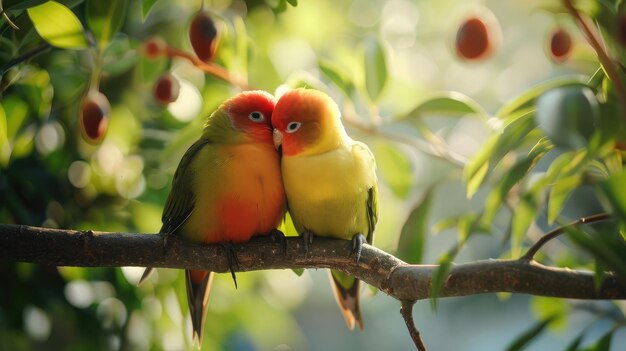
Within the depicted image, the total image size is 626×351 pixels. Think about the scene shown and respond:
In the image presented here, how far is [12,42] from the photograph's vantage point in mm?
1102

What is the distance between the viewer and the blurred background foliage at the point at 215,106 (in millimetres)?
883

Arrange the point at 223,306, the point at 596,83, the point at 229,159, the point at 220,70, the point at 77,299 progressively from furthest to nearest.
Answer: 1. the point at 223,306
2. the point at 77,299
3. the point at 220,70
4. the point at 229,159
5. the point at 596,83

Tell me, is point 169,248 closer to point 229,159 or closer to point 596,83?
point 229,159

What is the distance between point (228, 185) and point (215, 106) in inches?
14.3

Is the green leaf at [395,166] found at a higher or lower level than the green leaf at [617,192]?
lower

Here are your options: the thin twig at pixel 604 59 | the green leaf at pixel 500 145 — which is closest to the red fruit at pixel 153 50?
the green leaf at pixel 500 145

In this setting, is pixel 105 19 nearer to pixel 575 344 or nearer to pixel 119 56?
pixel 119 56

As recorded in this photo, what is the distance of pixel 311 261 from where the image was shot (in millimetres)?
1114

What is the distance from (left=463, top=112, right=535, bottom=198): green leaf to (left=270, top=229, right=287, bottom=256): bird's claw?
1.08 feet

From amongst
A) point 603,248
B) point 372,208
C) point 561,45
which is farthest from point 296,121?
point 603,248

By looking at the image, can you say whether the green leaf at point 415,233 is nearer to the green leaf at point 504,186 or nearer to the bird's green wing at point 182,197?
the green leaf at point 504,186

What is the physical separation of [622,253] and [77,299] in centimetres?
124

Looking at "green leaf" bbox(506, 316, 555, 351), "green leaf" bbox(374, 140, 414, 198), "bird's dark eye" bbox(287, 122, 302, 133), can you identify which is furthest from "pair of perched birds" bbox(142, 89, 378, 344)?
"green leaf" bbox(506, 316, 555, 351)

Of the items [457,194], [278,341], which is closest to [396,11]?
[278,341]
